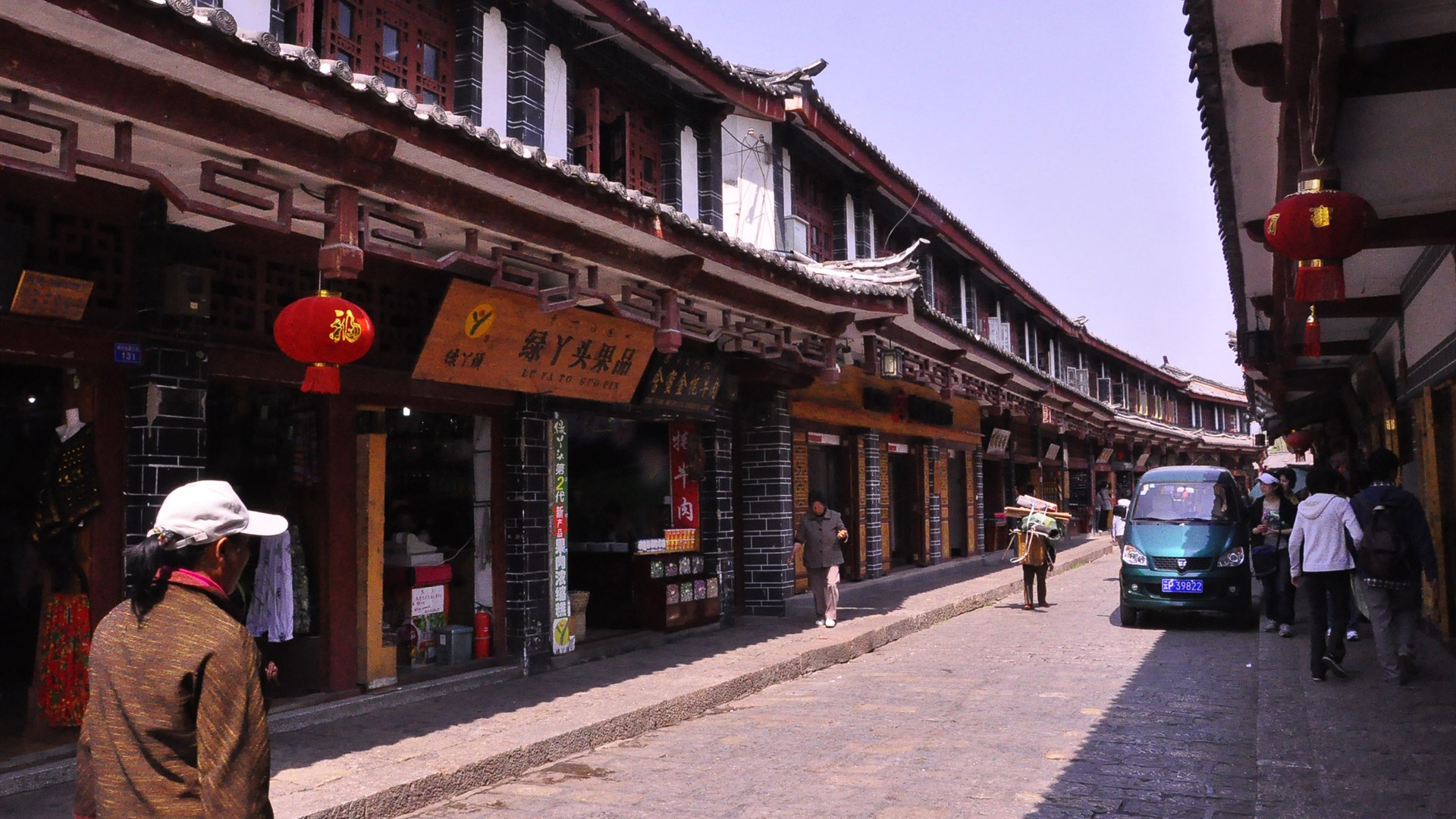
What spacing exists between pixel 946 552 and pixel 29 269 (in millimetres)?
18680

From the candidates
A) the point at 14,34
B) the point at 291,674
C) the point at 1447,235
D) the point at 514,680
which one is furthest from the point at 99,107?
the point at 1447,235

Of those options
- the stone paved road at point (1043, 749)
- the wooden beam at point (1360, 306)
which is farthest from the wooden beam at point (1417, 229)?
the wooden beam at point (1360, 306)

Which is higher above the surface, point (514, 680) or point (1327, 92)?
point (1327, 92)

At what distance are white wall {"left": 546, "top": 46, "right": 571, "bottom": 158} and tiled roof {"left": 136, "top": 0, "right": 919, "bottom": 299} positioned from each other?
2.32 metres

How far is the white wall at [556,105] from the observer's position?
1055 cm

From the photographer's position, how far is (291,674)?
8516mm

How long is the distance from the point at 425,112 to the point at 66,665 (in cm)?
395

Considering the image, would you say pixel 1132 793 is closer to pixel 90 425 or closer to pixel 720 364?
pixel 90 425

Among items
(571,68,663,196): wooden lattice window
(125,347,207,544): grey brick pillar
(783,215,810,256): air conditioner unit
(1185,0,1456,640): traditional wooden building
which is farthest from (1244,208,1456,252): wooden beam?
(783,215,810,256): air conditioner unit

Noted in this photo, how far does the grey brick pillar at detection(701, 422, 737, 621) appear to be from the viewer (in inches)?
515

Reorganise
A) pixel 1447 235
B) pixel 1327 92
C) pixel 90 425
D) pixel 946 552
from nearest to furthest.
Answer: pixel 1327 92
pixel 90 425
pixel 1447 235
pixel 946 552

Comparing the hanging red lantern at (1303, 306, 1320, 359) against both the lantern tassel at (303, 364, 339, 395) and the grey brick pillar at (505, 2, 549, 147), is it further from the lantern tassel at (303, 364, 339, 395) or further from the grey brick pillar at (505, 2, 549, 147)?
the grey brick pillar at (505, 2, 549, 147)

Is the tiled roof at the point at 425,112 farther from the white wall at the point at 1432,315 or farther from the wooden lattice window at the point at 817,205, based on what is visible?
the wooden lattice window at the point at 817,205

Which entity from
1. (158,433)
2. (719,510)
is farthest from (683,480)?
(158,433)
